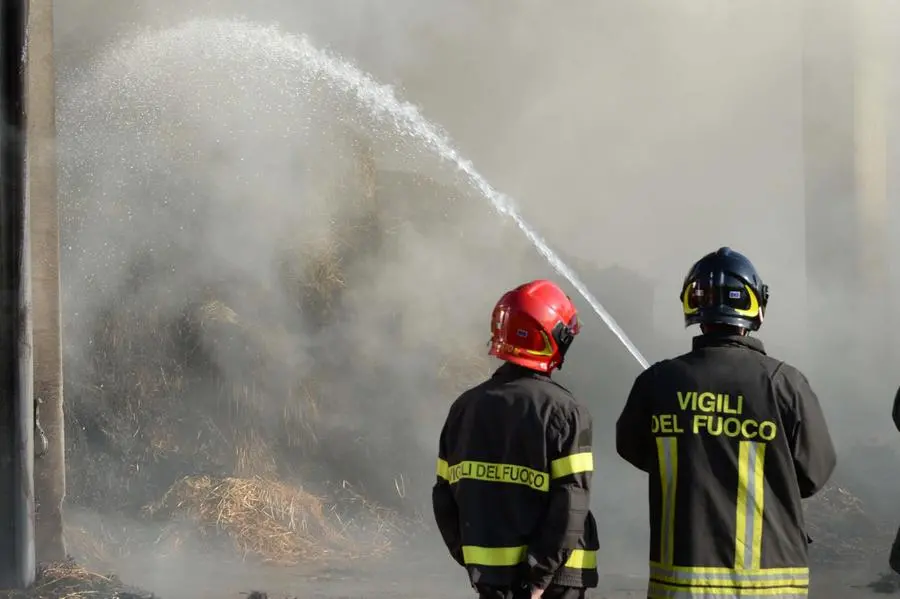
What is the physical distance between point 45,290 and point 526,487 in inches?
130

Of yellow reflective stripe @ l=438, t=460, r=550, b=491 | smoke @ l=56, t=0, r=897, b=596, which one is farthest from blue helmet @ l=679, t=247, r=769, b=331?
smoke @ l=56, t=0, r=897, b=596

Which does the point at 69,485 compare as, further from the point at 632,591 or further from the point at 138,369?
the point at 632,591

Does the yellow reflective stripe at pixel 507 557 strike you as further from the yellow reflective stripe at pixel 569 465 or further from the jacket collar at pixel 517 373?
the jacket collar at pixel 517 373

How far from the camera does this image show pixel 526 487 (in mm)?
2801

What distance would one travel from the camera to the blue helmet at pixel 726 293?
279 centimetres

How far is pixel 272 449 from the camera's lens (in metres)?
6.81

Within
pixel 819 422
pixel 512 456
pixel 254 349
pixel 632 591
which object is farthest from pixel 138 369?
pixel 819 422

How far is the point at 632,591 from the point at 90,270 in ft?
13.1

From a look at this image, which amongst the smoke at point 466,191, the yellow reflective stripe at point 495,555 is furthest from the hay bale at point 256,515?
the yellow reflective stripe at point 495,555

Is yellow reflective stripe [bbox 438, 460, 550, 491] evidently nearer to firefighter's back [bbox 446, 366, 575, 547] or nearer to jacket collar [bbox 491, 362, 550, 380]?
firefighter's back [bbox 446, 366, 575, 547]

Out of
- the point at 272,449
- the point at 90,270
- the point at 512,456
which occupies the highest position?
the point at 90,270

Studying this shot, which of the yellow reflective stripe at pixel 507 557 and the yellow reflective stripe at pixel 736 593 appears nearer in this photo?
the yellow reflective stripe at pixel 736 593

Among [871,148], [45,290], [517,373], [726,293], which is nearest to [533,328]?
[517,373]

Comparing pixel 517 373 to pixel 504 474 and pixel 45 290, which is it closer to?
pixel 504 474
